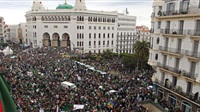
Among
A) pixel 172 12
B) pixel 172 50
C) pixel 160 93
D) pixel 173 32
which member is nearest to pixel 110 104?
pixel 160 93

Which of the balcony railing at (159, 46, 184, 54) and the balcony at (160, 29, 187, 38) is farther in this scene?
the balcony railing at (159, 46, 184, 54)

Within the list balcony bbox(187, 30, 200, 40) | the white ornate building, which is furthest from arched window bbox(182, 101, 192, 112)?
the white ornate building

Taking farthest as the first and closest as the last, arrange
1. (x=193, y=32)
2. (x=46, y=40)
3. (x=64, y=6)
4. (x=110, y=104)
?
(x=64, y=6) < (x=46, y=40) < (x=110, y=104) < (x=193, y=32)

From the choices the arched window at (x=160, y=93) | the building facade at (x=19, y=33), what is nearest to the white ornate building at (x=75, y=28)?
the building facade at (x=19, y=33)

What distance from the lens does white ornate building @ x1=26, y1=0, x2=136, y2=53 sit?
6544 centimetres

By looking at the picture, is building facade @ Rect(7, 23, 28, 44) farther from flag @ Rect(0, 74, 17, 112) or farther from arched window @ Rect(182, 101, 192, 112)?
flag @ Rect(0, 74, 17, 112)

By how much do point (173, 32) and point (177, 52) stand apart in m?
2.20

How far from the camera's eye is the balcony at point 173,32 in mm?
19812

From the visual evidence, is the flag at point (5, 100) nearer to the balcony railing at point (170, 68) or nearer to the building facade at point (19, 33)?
the balcony railing at point (170, 68)

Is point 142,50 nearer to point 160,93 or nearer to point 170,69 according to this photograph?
point 160,93

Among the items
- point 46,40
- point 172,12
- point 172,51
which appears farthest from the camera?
point 46,40

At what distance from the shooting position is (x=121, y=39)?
80250 millimetres

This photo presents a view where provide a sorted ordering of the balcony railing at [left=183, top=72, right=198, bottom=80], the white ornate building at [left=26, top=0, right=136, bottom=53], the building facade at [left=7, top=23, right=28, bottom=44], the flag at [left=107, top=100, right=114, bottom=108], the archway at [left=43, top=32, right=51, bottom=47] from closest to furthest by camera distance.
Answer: the balcony railing at [left=183, top=72, right=198, bottom=80] < the flag at [left=107, top=100, right=114, bottom=108] < the white ornate building at [left=26, top=0, right=136, bottom=53] < the archway at [left=43, top=32, right=51, bottom=47] < the building facade at [left=7, top=23, right=28, bottom=44]

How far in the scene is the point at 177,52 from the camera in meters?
20.5
